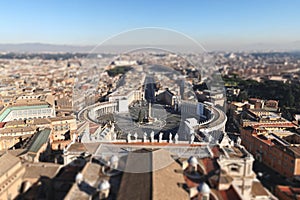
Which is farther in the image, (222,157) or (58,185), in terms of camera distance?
(222,157)

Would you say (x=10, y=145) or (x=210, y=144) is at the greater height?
(x=210, y=144)

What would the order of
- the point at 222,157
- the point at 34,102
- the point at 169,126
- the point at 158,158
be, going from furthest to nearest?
the point at 34,102 < the point at 169,126 < the point at 222,157 < the point at 158,158

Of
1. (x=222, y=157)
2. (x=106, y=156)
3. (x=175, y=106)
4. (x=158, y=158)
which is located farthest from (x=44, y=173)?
(x=175, y=106)

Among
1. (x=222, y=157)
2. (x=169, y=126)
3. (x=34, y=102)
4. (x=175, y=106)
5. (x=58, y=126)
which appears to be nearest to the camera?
(x=222, y=157)

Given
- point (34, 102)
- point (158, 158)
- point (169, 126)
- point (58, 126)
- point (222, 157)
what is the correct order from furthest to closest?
point (34, 102)
point (169, 126)
point (58, 126)
point (222, 157)
point (158, 158)

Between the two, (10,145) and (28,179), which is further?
(10,145)

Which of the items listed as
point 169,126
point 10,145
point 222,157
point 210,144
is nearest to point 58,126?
point 10,145

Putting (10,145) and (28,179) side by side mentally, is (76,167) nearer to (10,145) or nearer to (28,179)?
(28,179)

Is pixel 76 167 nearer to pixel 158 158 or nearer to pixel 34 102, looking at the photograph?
pixel 158 158

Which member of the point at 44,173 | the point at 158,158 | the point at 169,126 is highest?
the point at 158,158
